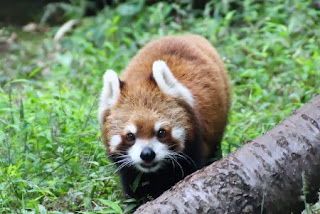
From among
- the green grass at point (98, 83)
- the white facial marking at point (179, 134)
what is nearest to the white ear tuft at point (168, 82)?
the white facial marking at point (179, 134)

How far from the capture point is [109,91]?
4.21 meters

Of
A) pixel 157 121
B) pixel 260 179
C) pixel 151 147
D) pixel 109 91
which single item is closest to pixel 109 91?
pixel 109 91

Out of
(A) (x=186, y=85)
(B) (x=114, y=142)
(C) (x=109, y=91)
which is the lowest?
(B) (x=114, y=142)

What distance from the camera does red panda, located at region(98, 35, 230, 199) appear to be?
12.9ft

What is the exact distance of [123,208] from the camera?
4195 mm

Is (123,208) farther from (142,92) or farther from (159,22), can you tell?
(159,22)

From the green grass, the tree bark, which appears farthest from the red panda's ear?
the tree bark

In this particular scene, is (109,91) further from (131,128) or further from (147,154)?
(147,154)

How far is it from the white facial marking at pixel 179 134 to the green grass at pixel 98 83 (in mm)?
569

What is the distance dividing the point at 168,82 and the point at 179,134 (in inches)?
15.6

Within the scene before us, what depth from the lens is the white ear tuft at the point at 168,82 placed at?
409 centimetres

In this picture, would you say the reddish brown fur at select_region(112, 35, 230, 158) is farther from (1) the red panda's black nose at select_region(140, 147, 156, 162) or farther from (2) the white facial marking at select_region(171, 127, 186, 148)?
(1) the red panda's black nose at select_region(140, 147, 156, 162)

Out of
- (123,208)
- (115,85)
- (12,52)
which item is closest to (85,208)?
(123,208)

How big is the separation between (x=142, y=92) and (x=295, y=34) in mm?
3665
